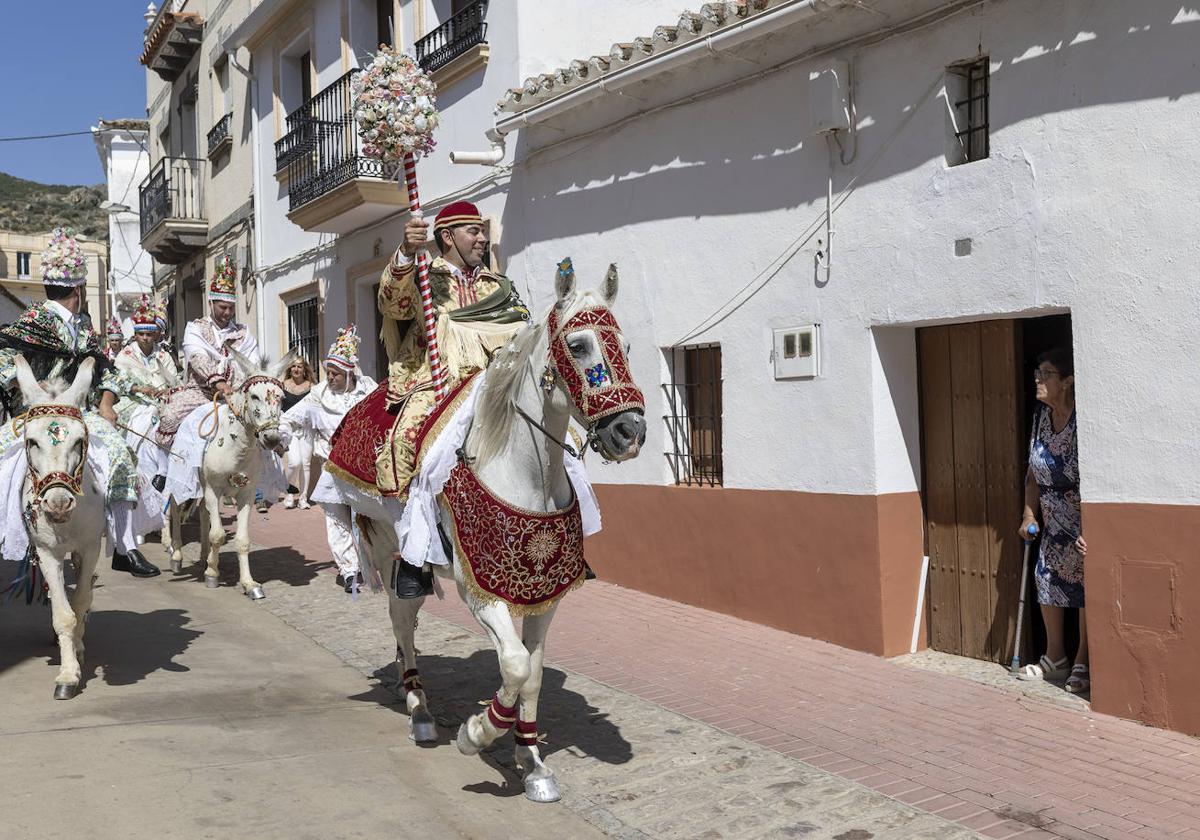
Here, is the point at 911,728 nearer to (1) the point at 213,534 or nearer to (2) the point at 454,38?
(1) the point at 213,534

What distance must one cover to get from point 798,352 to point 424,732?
3.74m

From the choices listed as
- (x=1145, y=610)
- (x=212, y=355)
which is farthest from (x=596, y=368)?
(x=212, y=355)

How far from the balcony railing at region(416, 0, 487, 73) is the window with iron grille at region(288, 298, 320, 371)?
5.28 m

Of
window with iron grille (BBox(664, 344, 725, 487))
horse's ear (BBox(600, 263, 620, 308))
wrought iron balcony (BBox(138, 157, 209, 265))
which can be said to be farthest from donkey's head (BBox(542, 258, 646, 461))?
wrought iron balcony (BBox(138, 157, 209, 265))

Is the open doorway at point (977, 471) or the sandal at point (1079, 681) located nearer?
the sandal at point (1079, 681)

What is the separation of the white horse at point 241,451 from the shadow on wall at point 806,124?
287 centimetres

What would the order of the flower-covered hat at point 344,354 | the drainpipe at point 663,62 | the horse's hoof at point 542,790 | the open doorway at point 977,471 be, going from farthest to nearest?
the flower-covered hat at point 344,354 → the drainpipe at point 663,62 → the open doorway at point 977,471 → the horse's hoof at point 542,790

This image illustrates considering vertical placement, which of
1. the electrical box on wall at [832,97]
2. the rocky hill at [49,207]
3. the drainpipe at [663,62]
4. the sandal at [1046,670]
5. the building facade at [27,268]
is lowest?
the sandal at [1046,670]

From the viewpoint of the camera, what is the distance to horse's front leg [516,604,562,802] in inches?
189

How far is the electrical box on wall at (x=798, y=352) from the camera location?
7.58m

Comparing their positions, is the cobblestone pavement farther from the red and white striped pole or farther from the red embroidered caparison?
the red and white striped pole

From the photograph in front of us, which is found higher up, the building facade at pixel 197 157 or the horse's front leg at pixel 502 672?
the building facade at pixel 197 157

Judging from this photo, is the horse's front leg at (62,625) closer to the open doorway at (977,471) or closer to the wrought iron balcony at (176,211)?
the open doorway at (977,471)

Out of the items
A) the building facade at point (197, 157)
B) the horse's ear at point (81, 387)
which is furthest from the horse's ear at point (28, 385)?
the building facade at point (197, 157)
